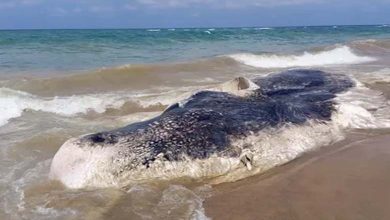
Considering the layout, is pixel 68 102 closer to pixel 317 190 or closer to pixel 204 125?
pixel 204 125

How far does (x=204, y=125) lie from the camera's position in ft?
17.9

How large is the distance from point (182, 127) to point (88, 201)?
1.30m

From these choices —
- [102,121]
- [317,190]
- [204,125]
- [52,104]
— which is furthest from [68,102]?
[317,190]

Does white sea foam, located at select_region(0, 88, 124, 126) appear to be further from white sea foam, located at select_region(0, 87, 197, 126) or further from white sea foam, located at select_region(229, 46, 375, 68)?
white sea foam, located at select_region(229, 46, 375, 68)

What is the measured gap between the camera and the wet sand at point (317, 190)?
4.45 m

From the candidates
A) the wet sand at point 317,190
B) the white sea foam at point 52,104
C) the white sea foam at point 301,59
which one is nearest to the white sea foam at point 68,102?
the white sea foam at point 52,104

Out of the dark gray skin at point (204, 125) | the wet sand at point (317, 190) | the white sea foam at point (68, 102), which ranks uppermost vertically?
the dark gray skin at point (204, 125)

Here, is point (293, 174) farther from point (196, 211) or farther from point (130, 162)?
point (130, 162)

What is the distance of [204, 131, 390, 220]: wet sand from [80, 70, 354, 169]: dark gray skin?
49 centimetres

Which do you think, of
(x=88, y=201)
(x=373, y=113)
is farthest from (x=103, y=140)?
(x=373, y=113)

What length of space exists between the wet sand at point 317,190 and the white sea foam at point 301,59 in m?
14.8

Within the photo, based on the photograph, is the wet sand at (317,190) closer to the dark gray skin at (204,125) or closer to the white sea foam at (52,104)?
the dark gray skin at (204,125)

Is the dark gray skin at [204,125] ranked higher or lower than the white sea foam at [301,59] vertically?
higher

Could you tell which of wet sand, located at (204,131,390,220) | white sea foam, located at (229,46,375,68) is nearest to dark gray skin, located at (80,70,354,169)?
wet sand, located at (204,131,390,220)
